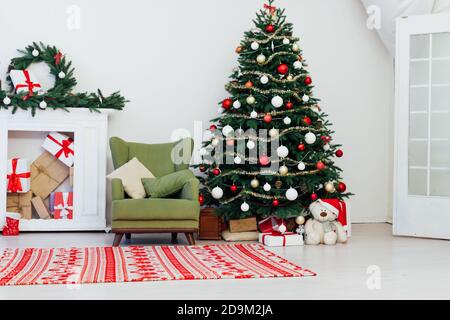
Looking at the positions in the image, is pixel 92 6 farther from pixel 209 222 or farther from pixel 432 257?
pixel 432 257

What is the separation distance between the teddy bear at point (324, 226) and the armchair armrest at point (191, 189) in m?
1.09

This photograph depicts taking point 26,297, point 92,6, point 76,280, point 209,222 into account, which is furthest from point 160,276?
point 92,6

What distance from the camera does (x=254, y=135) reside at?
Answer: 6.22 meters

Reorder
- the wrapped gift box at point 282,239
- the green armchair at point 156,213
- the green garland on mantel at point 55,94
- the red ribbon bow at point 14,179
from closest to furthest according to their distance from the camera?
the green armchair at point 156,213
the wrapped gift box at point 282,239
the green garland on mantel at point 55,94
the red ribbon bow at point 14,179

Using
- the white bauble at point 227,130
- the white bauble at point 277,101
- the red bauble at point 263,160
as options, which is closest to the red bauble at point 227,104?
the white bauble at point 227,130

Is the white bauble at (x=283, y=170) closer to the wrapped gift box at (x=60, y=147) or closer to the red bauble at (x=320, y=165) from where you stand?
the red bauble at (x=320, y=165)

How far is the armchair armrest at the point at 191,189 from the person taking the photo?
18.7ft

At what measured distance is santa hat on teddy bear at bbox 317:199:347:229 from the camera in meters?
6.09

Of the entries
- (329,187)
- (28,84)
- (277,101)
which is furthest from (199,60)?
(329,187)

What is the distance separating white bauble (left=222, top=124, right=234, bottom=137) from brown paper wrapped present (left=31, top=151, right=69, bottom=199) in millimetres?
1717

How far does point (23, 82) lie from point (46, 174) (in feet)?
3.04

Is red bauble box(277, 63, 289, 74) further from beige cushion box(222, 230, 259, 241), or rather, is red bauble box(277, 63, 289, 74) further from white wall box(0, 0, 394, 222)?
beige cushion box(222, 230, 259, 241)

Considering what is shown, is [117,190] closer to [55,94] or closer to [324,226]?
[55,94]

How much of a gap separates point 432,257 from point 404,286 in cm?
130
